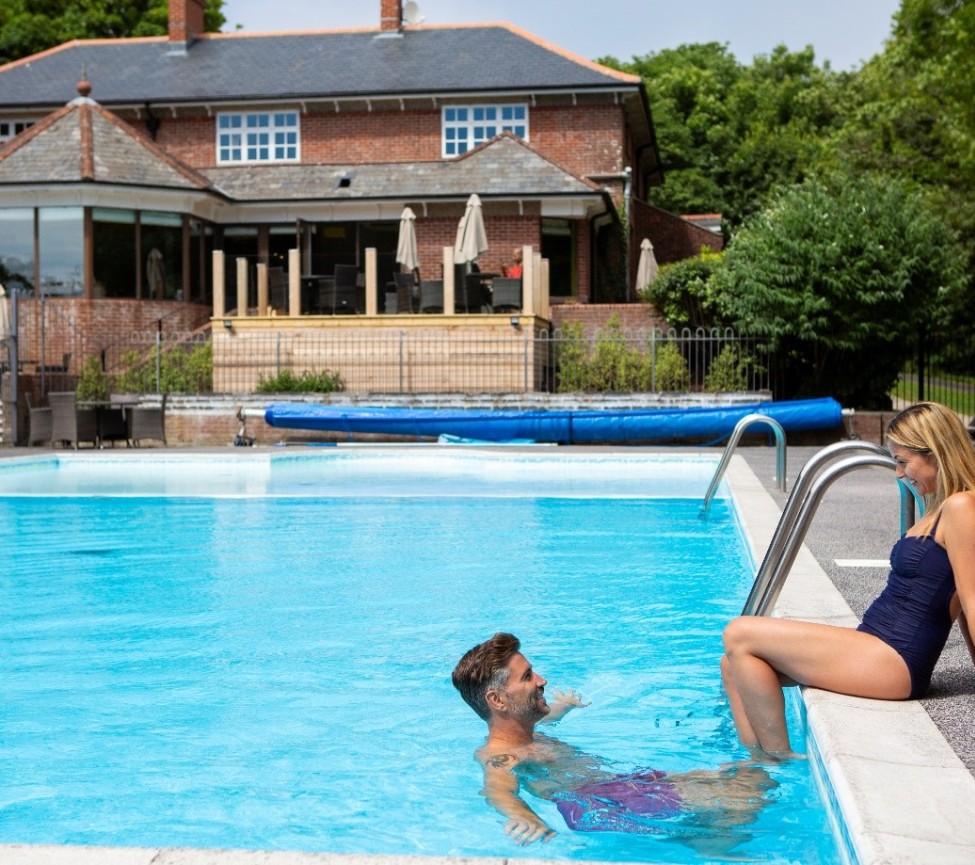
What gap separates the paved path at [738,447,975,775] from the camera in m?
4.42

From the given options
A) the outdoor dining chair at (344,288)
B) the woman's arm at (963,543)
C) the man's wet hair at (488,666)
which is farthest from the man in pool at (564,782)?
the outdoor dining chair at (344,288)

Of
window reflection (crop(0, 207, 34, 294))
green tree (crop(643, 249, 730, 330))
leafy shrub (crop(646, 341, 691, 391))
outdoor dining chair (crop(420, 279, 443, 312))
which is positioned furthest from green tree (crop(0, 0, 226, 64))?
leafy shrub (crop(646, 341, 691, 391))

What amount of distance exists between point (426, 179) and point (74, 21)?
82.3ft

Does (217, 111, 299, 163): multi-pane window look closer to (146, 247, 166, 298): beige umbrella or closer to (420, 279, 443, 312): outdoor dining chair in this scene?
(146, 247, 166, 298): beige umbrella

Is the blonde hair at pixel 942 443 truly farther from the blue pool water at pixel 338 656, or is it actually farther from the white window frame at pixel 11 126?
the white window frame at pixel 11 126

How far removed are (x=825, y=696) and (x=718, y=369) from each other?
18.2 metres

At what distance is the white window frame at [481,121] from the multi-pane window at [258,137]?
4.03m

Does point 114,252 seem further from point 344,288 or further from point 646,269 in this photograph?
point 646,269

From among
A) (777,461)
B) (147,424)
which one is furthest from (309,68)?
(777,461)

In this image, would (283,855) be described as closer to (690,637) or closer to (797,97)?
(690,637)

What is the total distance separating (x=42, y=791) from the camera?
203 inches

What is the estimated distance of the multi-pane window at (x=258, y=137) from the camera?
3359cm

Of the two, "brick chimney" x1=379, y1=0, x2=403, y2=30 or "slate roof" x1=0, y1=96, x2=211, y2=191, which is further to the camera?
"brick chimney" x1=379, y1=0, x2=403, y2=30

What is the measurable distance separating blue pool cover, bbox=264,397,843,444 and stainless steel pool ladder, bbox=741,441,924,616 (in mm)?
14602
